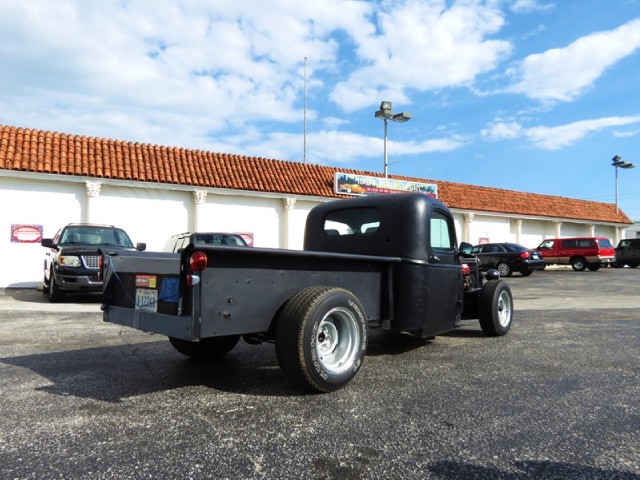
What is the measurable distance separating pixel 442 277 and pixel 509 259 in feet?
60.4

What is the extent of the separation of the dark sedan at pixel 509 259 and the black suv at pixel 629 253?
433 inches

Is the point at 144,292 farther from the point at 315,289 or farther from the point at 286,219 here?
the point at 286,219

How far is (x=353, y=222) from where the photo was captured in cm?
589

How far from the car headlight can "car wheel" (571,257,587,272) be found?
2553cm

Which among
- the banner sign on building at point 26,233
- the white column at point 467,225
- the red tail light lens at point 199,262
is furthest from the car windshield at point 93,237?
the white column at point 467,225

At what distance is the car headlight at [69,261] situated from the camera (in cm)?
1016

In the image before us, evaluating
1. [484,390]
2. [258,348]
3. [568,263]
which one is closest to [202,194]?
[258,348]

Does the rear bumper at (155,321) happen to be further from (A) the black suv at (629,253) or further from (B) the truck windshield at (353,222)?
(A) the black suv at (629,253)

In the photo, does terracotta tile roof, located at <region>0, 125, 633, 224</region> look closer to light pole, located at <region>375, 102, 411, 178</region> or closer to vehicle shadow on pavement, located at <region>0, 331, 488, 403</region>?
light pole, located at <region>375, 102, 411, 178</region>

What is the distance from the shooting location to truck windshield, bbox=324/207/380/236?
5633mm

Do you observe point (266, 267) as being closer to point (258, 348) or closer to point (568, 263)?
point (258, 348)

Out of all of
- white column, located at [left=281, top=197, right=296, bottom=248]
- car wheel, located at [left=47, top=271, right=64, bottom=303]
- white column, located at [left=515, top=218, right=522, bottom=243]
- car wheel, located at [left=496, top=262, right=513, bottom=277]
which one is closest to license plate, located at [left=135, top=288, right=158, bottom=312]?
car wheel, located at [left=47, top=271, right=64, bottom=303]

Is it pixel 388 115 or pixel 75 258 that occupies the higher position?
pixel 388 115

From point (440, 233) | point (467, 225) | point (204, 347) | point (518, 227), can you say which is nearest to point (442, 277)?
point (440, 233)
